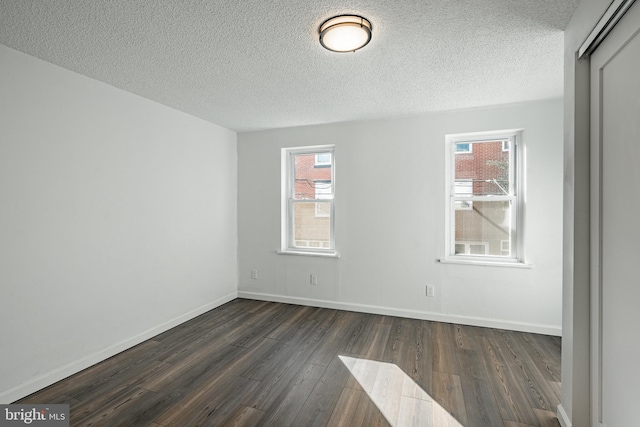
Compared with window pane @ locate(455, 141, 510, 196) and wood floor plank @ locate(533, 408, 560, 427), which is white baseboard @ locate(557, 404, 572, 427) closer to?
wood floor plank @ locate(533, 408, 560, 427)

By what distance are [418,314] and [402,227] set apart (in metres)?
1.05

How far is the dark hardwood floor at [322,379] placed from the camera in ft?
6.46

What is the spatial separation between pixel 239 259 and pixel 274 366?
87.0 inches

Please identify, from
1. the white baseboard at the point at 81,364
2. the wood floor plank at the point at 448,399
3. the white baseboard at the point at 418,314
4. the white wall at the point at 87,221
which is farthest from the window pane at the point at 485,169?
the white baseboard at the point at 81,364

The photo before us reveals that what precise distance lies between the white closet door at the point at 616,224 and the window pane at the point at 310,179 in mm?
2908

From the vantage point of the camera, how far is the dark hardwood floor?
77.5 inches

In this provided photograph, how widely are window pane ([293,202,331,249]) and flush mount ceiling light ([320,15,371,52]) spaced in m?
2.39

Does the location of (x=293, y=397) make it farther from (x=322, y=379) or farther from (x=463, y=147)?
(x=463, y=147)

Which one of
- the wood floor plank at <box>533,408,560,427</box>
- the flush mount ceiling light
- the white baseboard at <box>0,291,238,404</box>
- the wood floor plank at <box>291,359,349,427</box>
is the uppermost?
the flush mount ceiling light

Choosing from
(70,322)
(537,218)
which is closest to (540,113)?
(537,218)

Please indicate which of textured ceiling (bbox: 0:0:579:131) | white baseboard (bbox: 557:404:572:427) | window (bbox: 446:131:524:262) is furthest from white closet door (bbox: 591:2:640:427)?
window (bbox: 446:131:524:262)

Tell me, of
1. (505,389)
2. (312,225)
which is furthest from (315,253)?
(505,389)

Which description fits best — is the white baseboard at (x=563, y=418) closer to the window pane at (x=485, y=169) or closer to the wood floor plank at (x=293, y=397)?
the wood floor plank at (x=293, y=397)

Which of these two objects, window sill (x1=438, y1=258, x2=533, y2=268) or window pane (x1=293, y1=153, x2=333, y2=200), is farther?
window pane (x1=293, y1=153, x2=333, y2=200)
